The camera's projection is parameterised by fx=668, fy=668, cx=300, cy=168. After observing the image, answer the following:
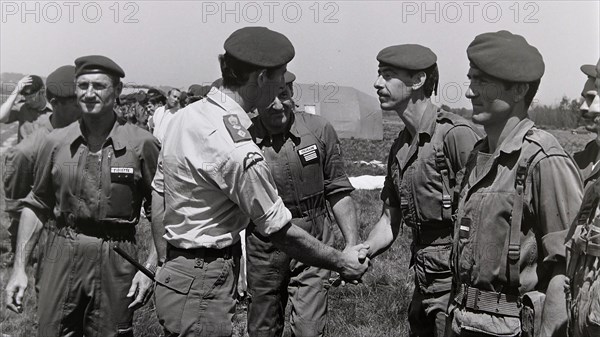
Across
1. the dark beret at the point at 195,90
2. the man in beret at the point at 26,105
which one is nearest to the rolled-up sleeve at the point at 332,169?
the man in beret at the point at 26,105

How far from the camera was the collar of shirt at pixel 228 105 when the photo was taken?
3.36 meters

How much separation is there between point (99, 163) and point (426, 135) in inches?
81.6

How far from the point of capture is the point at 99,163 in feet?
13.9

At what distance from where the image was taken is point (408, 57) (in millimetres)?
4418

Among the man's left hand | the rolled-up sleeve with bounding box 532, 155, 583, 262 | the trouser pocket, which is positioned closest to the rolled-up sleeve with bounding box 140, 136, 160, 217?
the man's left hand

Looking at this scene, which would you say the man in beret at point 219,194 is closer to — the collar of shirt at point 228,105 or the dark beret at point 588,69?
the collar of shirt at point 228,105

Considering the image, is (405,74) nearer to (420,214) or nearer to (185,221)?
(420,214)

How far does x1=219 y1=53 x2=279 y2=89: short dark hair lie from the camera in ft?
11.3

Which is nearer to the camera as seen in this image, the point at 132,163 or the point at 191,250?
the point at 191,250

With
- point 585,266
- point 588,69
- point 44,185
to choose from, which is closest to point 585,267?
point 585,266

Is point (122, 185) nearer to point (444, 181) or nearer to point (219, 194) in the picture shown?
point (219, 194)

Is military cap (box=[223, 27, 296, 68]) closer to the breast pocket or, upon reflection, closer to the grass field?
the breast pocket

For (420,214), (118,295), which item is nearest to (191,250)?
(118,295)

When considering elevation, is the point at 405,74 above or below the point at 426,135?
above
